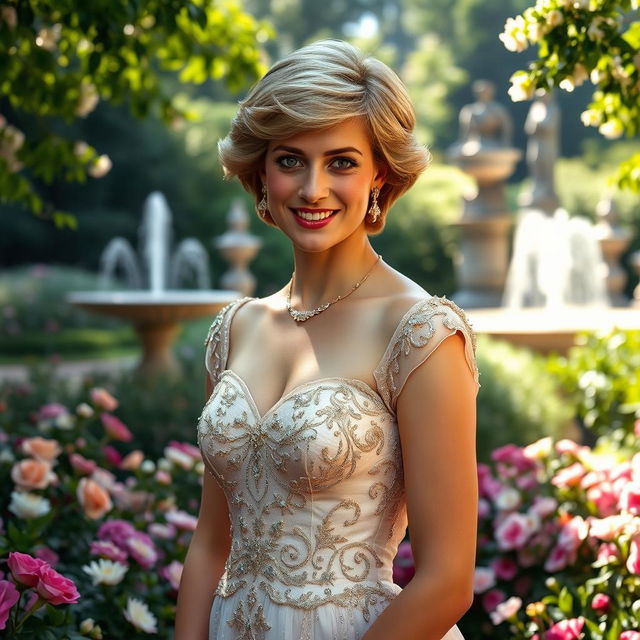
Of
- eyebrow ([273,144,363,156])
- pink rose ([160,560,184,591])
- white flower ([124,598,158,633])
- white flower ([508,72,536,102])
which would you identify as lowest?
pink rose ([160,560,184,591])

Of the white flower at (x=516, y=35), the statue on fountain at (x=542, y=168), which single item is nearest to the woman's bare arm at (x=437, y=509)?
the white flower at (x=516, y=35)

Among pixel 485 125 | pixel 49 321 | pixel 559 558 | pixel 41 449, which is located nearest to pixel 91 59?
pixel 41 449

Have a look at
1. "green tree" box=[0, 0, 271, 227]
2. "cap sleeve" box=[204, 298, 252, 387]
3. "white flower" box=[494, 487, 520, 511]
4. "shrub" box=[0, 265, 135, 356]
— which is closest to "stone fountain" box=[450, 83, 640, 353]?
"shrub" box=[0, 265, 135, 356]

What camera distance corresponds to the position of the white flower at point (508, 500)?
151 inches

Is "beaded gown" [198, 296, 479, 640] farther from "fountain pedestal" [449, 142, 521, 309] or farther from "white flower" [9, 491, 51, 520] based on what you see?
"fountain pedestal" [449, 142, 521, 309]

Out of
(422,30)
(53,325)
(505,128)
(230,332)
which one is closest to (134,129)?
(53,325)

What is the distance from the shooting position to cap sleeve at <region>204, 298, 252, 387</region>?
7.90 feet

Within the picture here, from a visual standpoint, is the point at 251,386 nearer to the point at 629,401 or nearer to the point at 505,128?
the point at 629,401

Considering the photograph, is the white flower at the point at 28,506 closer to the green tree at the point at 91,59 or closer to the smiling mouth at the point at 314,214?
the green tree at the point at 91,59

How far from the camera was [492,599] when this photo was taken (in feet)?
12.0

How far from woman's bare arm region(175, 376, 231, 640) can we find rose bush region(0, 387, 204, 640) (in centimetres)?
23

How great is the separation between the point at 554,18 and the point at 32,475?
2.11 meters

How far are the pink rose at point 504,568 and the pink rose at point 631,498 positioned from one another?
0.58 m

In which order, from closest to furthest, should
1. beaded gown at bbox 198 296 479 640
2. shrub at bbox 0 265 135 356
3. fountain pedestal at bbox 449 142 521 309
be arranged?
beaded gown at bbox 198 296 479 640, fountain pedestal at bbox 449 142 521 309, shrub at bbox 0 265 135 356
